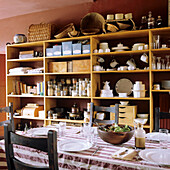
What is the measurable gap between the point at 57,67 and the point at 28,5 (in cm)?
130

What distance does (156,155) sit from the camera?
1476 mm

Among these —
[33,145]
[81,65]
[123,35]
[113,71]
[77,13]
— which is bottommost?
[33,145]

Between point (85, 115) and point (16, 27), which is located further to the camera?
point (16, 27)

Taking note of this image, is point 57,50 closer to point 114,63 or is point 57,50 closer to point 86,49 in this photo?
point 86,49

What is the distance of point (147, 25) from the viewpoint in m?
3.23

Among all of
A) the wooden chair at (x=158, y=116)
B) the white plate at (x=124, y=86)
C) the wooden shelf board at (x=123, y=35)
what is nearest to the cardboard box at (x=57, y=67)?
the wooden shelf board at (x=123, y=35)

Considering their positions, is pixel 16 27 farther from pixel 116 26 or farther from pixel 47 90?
pixel 116 26

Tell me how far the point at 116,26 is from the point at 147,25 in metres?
0.47

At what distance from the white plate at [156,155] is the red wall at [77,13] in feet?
7.48

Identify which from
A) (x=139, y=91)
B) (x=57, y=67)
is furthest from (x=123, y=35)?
(x=57, y=67)

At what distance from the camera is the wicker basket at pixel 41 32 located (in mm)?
3761

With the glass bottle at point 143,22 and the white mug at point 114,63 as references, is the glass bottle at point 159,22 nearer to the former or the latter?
the glass bottle at point 143,22

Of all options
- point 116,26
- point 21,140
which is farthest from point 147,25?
point 21,140

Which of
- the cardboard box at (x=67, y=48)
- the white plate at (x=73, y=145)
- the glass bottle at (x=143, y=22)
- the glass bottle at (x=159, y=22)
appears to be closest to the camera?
the white plate at (x=73, y=145)
